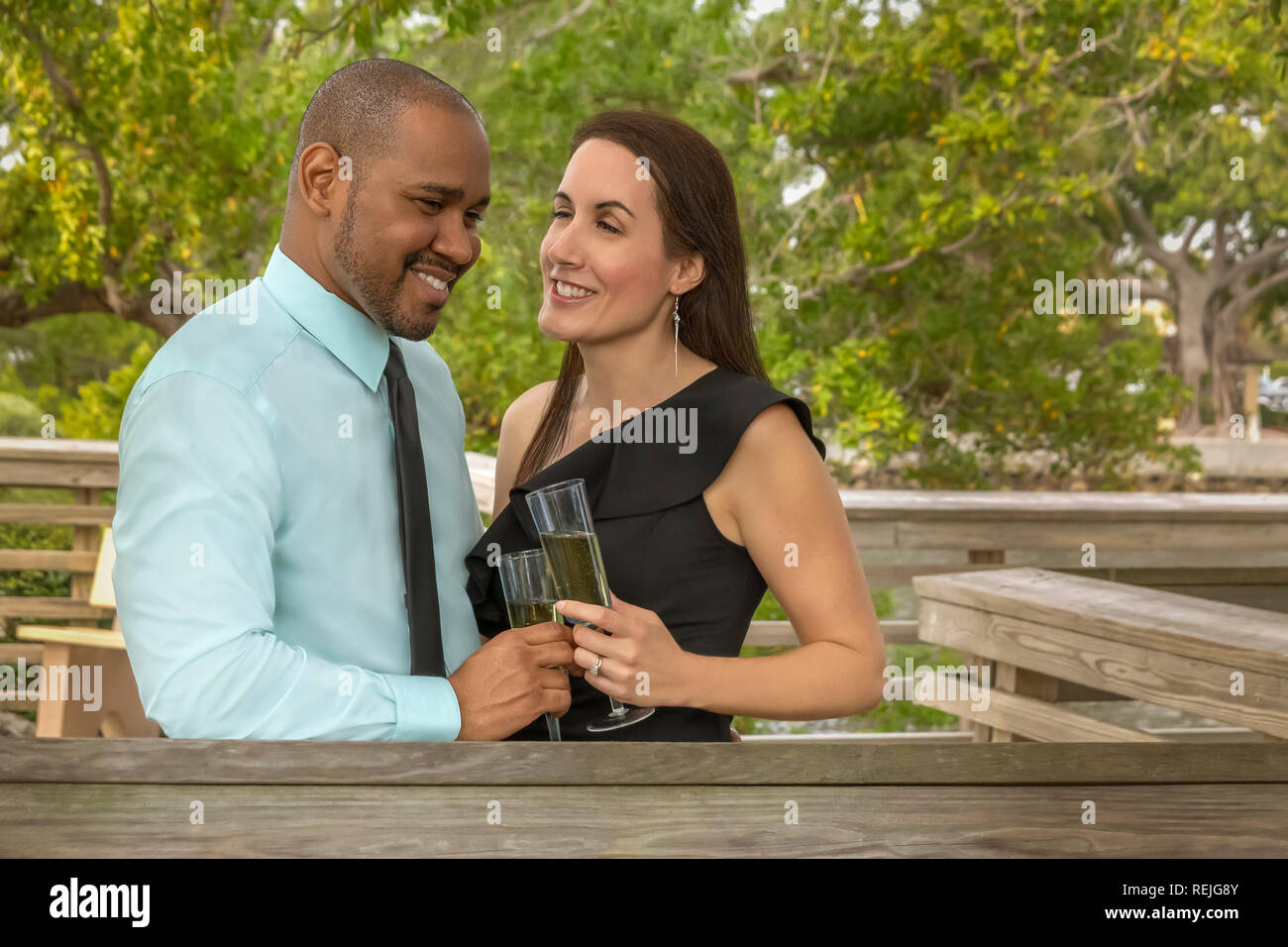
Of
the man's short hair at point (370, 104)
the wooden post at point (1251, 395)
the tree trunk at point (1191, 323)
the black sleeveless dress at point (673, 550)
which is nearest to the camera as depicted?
the man's short hair at point (370, 104)

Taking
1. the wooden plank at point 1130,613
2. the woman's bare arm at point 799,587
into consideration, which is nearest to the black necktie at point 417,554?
the woman's bare arm at point 799,587

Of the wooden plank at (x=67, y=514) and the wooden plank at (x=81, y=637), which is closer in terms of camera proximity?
the wooden plank at (x=81, y=637)

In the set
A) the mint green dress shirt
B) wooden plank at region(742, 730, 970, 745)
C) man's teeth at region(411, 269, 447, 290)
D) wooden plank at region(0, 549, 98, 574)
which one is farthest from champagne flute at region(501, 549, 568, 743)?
wooden plank at region(0, 549, 98, 574)

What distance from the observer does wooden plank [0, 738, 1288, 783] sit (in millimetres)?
1103

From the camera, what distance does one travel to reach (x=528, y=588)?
1558 millimetres

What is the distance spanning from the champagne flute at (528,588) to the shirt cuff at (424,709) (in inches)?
6.0

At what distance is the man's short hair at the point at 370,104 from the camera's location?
5.42 feet

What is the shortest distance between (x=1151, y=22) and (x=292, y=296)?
8738mm

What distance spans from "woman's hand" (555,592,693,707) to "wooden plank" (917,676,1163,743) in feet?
4.68

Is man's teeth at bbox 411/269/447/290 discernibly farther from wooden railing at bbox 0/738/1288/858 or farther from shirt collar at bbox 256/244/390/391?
wooden railing at bbox 0/738/1288/858

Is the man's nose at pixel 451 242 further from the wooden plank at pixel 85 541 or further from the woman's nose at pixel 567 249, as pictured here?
the wooden plank at pixel 85 541

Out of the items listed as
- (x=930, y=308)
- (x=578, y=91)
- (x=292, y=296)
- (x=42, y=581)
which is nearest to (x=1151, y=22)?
(x=930, y=308)

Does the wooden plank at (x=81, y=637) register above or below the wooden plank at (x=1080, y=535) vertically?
below
